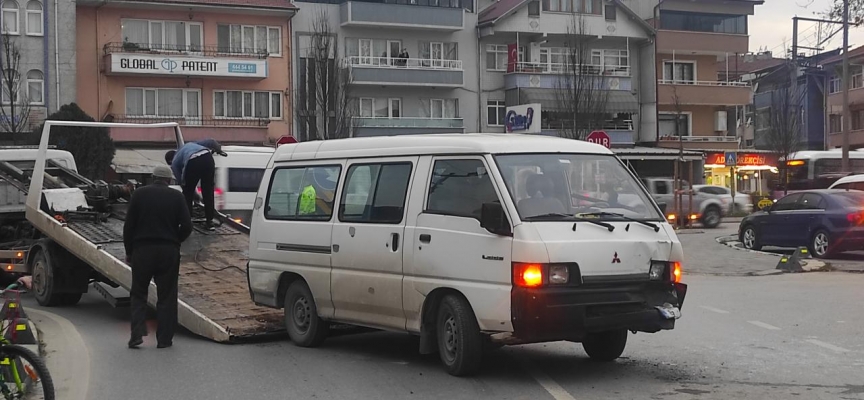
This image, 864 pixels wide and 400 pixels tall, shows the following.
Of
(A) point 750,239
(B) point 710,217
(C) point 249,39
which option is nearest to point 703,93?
(B) point 710,217

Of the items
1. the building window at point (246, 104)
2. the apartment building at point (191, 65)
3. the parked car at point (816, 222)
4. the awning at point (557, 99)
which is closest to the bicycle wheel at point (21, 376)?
the parked car at point (816, 222)

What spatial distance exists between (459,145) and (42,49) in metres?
38.9

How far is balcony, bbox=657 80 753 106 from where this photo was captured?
57.7 meters

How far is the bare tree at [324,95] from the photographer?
45688mm

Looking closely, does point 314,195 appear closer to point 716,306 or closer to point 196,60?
point 716,306

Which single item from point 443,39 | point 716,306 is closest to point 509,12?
point 443,39

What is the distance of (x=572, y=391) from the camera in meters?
7.89

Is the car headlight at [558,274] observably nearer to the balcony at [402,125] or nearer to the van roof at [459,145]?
the van roof at [459,145]

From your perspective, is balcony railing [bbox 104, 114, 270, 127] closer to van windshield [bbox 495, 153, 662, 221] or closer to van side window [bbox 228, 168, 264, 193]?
van side window [bbox 228, 168, 264, 193]

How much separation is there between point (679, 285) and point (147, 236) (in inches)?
205

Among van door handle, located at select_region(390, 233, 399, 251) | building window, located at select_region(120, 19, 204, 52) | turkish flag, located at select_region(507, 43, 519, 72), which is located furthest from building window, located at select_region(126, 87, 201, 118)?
van door handle, located at select_region(390, 233, 399, 251)

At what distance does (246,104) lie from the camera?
1876 inches

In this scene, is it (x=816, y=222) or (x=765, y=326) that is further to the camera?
(x=816, y=222)

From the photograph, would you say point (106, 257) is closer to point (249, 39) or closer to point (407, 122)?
point (249, 39)
